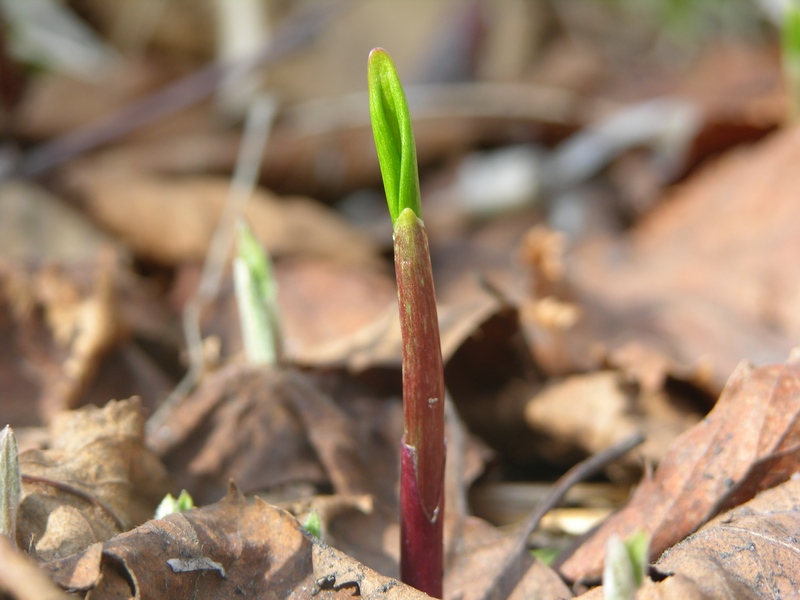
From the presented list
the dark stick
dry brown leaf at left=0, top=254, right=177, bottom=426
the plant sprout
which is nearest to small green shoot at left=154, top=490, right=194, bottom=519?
the plant sprout

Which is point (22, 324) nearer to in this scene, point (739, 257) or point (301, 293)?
point (301, 293)

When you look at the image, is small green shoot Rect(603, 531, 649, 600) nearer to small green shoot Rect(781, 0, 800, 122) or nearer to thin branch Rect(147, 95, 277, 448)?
thin branch Rect(147, 95, 277, 448)

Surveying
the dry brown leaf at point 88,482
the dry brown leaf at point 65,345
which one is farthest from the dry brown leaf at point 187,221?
the dry brown leaf at point 88,482

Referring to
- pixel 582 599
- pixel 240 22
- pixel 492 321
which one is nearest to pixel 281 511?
pixel 582 599

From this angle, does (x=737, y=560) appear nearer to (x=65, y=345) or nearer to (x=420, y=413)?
(x=420, y=413)

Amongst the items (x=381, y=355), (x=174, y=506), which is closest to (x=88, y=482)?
(x=174, y=506)

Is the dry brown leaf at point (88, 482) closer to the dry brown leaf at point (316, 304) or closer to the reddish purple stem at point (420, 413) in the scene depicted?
the reddish purple stem at point (420, 413)
